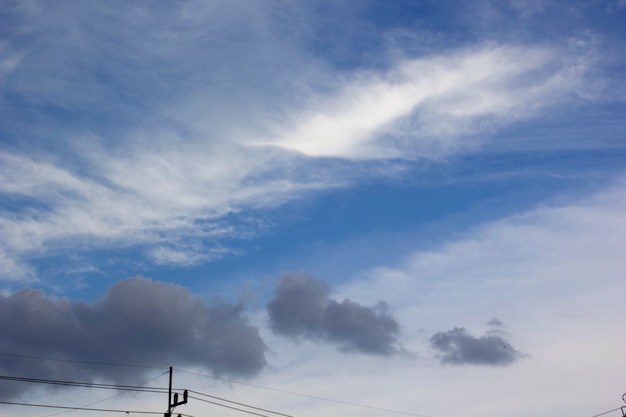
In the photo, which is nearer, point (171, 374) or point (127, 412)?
point (127, 412)

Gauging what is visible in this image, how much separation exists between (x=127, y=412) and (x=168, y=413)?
27.3 feet

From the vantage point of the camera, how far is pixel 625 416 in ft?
371

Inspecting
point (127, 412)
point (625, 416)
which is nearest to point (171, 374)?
point (127, 412)

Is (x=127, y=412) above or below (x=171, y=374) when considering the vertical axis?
below

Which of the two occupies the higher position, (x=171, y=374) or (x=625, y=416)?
(x=171, y=374)

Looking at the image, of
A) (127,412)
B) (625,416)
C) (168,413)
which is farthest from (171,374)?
(625,416)

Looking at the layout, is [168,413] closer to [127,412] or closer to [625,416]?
[127,412]

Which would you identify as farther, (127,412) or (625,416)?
(625,416)

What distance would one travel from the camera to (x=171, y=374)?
115500 mm

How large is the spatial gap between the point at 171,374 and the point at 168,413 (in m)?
6.56

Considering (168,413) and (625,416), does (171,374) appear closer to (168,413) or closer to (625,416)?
(168,413)

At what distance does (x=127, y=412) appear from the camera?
102312 millimetres

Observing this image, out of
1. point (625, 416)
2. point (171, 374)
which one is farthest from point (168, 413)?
point (625, 416)

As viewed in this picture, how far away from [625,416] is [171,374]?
51.8m
